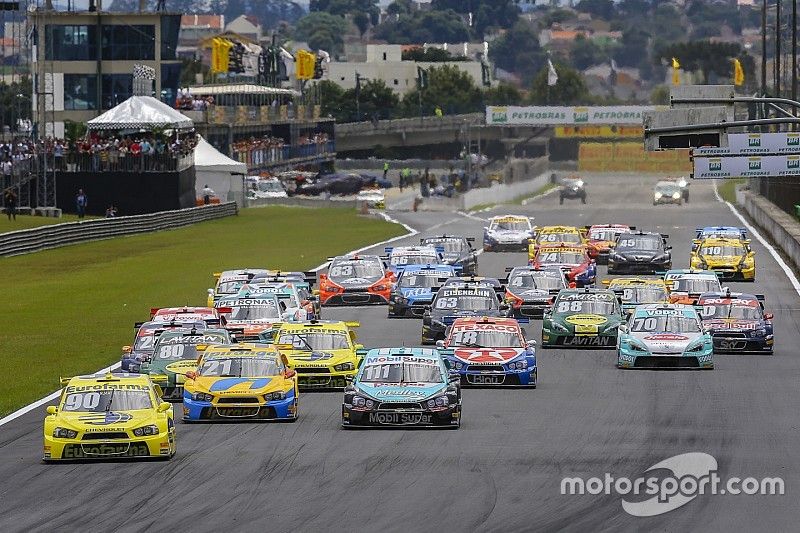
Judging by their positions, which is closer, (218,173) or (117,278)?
(117,278)

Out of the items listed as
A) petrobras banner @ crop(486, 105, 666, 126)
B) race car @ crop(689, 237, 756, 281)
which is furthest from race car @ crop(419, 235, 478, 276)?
petrobras banner @ crop(486, 105, 666, 126)

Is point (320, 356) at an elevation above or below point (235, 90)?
below

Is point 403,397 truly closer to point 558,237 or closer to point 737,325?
point 737,325

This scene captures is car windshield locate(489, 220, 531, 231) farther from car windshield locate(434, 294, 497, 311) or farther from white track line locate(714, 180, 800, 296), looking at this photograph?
car windshield locate(434, 294, 497, 311)

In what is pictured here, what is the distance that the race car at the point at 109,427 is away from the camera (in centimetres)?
2595

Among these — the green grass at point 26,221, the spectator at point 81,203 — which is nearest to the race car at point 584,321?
the green grass at point 26,221

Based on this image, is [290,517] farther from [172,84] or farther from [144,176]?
[172,84]

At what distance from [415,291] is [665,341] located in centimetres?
1310

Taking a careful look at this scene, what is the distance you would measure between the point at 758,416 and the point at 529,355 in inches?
221

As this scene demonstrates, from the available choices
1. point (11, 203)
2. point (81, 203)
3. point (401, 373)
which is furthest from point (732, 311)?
point (81, 203)

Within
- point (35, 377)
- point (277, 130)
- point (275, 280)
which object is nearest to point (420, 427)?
point (35, 377)

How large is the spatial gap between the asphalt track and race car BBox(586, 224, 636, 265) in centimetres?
3030

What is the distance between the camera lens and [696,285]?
48.2m

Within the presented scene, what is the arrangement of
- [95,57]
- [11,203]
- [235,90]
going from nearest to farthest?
1. [11,203]
2. [95,57]
3. [235,90]
